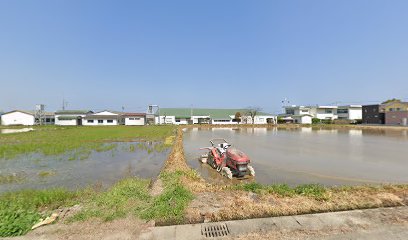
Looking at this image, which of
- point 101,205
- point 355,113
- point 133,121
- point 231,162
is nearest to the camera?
point 101,205

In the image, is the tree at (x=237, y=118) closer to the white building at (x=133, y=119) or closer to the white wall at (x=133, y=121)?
the white building at (x=133, y=119)

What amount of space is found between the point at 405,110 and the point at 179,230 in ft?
203

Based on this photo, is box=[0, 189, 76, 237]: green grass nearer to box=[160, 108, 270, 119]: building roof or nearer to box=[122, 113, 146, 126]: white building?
box=[122, 113, 146, 126]: white building

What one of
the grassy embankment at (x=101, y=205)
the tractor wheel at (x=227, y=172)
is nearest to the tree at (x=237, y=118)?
the tractor wheel at (x=227, y=172)

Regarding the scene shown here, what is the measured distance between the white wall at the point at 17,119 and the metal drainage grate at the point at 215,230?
235ft

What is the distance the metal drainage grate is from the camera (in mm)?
3595

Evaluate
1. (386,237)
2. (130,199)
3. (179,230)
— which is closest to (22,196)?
(130,199)

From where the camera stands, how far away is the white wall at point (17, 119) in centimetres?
5631

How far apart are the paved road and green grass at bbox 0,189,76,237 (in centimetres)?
222

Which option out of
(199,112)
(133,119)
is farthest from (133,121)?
(199,112)

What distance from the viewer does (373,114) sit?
170 ft

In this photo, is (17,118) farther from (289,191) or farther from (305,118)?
(305,118)

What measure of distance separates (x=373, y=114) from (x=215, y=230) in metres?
64.0

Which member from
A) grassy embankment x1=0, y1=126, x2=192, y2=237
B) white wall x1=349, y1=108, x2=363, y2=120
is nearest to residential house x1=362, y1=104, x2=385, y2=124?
white wall x1=349, y1=108, x2=363, y2=120
